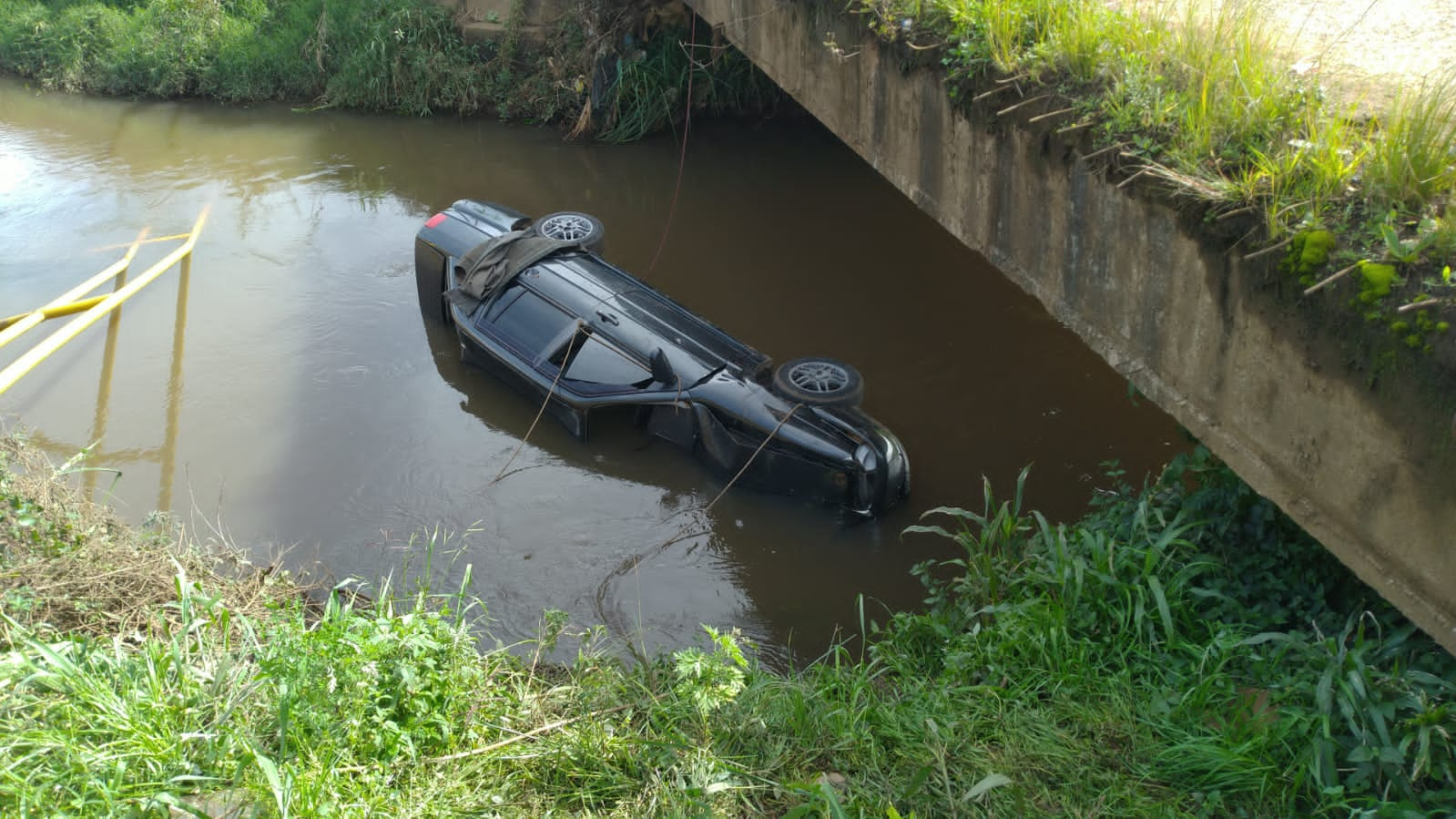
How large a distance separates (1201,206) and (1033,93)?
1285 millimetres

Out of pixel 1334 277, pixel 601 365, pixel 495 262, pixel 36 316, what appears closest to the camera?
pixel 1334 277

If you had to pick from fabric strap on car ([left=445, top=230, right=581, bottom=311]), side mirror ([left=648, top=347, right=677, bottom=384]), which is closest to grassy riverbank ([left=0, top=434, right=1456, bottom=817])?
side mirror ([left=648, top=347, right=677, bottom=384])

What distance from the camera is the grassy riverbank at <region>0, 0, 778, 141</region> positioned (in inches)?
533

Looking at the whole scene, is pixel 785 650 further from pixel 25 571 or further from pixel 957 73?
pixel 25 571

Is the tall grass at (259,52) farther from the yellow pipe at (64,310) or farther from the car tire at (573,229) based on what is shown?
the yellow pipe at (64,310)

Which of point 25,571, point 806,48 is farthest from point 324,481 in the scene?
point 806,48

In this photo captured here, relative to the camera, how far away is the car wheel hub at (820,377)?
6.81 meters

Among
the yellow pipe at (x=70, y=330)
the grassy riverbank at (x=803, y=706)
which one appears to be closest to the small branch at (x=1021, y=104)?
the grassy riverbank at (x=803, y=706)

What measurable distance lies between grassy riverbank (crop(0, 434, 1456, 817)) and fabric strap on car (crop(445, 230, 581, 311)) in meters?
3.61

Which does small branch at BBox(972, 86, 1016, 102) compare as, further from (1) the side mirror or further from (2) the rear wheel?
(2) the rear wheel

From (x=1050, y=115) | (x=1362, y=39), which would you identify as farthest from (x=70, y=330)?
(x=1362, y=39)

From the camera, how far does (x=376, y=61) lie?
14.8 metres

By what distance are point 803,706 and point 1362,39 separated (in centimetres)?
417

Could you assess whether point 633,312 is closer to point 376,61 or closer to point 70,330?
point 70,330
